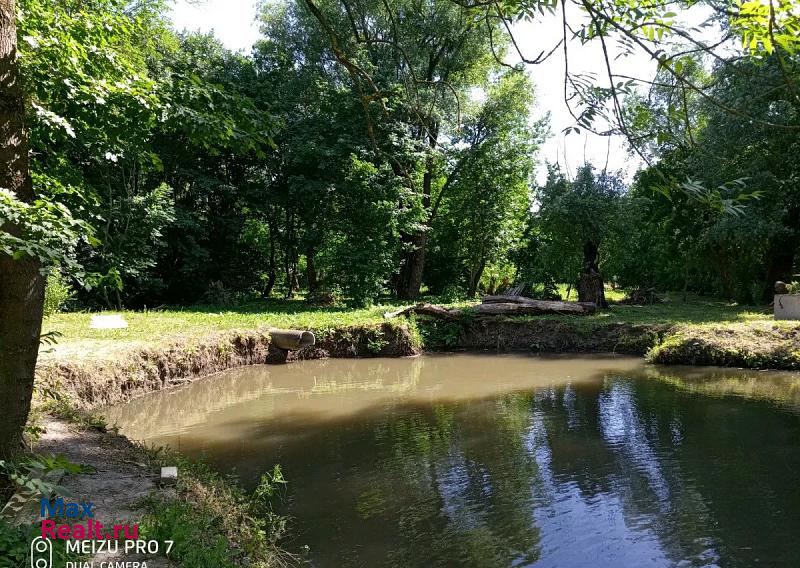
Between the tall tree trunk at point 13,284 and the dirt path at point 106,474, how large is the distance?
0.55 m

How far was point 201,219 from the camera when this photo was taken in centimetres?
2127

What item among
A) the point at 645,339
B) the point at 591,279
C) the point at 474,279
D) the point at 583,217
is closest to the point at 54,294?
the point at 645,339

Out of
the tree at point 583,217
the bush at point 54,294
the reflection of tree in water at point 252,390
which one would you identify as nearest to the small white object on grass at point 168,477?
the reflection of tree in water at point 252,390

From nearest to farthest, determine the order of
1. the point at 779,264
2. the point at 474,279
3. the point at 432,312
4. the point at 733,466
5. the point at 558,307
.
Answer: the point at 733,466 → the point at 432,312 → the point at 558,307 → the point at 779,264 → the point at 474,279

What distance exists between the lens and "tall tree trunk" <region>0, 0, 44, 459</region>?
11.6 ft

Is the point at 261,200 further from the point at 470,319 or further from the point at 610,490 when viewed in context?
the point at 610,490

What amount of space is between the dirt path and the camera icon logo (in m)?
0.28

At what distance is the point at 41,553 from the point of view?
284 cm

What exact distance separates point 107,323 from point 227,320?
2.75 m

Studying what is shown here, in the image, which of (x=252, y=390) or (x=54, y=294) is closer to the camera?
(x=252, y=390)

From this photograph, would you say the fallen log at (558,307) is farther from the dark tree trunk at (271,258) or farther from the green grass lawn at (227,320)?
the dark tree trunk at (271,258)

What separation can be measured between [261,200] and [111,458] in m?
16.8

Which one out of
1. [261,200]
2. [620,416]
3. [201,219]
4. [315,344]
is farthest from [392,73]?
[620,416]

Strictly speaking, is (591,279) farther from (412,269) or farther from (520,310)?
(412,269)
